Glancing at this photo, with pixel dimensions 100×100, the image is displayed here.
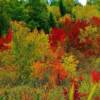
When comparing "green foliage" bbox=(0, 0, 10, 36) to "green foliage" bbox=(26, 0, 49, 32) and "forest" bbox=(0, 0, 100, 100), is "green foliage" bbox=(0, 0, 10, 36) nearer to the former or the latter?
"forest" bbox=(0, 0, 100, 100)

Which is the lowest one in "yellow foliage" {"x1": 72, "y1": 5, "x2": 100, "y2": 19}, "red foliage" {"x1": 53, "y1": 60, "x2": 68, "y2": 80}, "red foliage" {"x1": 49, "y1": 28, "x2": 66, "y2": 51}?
"red foliage" {"x1": 53, "y1": 60, "x2": 68, "y2": 80}

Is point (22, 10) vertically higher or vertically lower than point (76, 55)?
higher

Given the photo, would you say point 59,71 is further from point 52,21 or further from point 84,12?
point 84,12

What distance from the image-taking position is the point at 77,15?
41.8 m

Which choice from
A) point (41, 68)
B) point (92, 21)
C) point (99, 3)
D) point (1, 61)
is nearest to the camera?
point (41, 68)

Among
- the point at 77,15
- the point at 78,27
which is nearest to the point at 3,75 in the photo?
the point at 78,27

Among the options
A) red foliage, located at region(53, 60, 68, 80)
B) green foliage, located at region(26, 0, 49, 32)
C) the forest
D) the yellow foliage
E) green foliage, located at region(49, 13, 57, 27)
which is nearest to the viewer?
the forest

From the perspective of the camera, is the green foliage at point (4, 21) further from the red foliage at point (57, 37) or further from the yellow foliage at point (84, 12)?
the yellow foliage at point (84, 12)

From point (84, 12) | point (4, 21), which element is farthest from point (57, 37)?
point (84, 12)

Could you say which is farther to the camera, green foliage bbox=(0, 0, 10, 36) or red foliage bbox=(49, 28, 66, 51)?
green foliage bbox=(0, 0, 10, 36)

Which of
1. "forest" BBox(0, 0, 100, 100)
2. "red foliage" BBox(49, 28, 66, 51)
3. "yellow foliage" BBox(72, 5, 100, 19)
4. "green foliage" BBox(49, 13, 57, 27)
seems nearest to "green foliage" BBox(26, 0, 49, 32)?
"forest" BBox(0, 0, 100, 100)

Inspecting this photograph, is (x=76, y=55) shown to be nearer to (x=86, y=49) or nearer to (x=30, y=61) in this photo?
(x=86, y=49)

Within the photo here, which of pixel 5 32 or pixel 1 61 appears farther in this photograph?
pixel 5 32

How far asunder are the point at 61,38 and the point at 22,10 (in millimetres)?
7468
